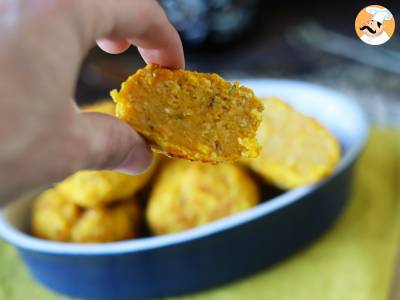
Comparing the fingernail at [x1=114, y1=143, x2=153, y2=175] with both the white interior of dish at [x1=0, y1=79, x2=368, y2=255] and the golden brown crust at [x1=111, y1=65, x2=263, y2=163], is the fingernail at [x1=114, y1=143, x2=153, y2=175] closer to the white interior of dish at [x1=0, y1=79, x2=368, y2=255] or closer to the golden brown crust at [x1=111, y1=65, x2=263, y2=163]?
the golden brown crust at [x1=111, y1=65, x2=263, y2=163]

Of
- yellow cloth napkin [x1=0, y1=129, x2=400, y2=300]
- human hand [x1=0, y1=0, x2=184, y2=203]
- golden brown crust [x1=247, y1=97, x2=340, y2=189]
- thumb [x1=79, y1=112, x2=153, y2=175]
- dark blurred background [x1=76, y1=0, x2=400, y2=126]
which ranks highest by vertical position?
human hand [x1=0, y1=0, x2=184, y2=203]

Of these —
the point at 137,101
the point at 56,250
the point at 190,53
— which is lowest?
the point at 190,53

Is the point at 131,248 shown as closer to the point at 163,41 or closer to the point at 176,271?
the point at 176,271

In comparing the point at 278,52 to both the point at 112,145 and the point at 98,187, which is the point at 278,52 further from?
the point at 112,145

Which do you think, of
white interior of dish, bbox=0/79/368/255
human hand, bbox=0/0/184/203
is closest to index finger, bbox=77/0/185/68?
human hand, bbox=0/0/184/203

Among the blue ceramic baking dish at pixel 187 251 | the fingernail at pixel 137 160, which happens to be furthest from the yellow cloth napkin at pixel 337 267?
the fingernail at pixel 137 160

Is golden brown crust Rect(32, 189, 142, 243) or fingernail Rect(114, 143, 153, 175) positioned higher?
fingernail Rect(114, 143, 153, 175)

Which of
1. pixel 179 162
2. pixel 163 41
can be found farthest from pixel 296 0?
pixel 163 41

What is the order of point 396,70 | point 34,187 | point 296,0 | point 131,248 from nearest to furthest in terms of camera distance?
1. point 34,187
2. point 131,248
3. point 396,70
4. point 296,0
